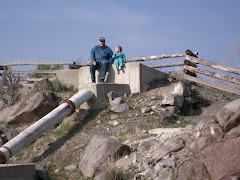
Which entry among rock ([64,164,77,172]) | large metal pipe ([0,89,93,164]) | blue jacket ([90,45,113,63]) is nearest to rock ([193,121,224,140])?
rock ([64,164,77,172])

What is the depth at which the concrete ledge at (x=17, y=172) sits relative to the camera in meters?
6.71

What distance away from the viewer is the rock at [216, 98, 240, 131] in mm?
6301

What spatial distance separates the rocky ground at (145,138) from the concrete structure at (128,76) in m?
0.40

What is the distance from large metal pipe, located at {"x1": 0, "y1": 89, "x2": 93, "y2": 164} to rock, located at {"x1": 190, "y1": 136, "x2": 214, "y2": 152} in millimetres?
4713

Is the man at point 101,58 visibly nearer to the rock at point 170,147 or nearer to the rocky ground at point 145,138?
the rocky ground at point 145,138

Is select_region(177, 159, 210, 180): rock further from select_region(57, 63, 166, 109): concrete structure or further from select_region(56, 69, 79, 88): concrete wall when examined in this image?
select_region(56, 69, 79, 88): concrete wall

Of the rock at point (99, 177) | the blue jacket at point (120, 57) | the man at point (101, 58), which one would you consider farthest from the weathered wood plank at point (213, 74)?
the rock at point (99, 177)

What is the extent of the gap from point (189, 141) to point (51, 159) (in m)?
3.76

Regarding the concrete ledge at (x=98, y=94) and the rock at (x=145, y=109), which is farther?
the concrete ledge at (x=98, y=94)

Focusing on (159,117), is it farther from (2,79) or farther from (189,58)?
(2,79)

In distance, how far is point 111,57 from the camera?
12.5 meters

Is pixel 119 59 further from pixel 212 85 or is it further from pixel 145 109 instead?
pixel 212 85

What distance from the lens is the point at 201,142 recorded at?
20.8 ft

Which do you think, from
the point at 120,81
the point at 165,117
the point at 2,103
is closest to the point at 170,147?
the point at 165,117
